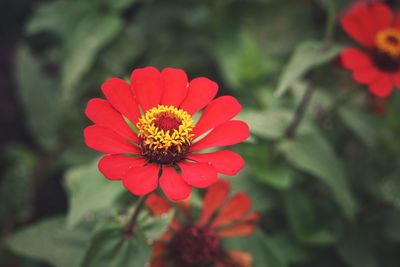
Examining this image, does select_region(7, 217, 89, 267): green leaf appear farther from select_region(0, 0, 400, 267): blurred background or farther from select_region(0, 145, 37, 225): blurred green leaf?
select_region(0, 145, 37, 225): blurred green leaf

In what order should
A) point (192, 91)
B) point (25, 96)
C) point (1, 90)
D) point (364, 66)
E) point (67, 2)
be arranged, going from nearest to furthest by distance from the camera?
point (192, 91) < point (364, 66) < point (67, 2) < point (25, 96) < point (1, 90)

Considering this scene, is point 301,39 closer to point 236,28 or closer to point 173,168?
point 236,28

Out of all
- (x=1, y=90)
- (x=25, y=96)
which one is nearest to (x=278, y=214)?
(x=25, y=96)

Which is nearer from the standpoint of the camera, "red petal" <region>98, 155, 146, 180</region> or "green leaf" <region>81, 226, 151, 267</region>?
"red petal" <region>98, 155, 146, 180</region>

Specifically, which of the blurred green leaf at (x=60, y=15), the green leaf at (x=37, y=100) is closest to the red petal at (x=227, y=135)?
the blurred green leaf at (x=60, y=15)

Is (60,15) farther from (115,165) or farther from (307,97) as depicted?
(115,165)

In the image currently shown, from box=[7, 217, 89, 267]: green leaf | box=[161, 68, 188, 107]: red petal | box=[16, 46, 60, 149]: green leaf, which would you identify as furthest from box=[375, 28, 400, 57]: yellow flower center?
box=[16, 46, 60, 149]: green leaf

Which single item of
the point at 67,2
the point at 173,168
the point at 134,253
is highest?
the point at 67,2
